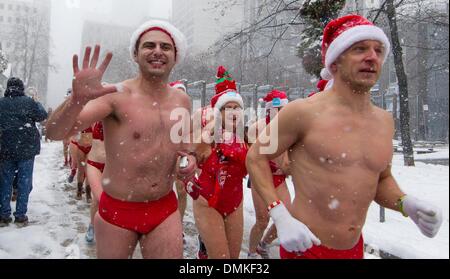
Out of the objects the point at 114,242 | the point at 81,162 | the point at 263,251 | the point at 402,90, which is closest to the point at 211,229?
the point at 114,242

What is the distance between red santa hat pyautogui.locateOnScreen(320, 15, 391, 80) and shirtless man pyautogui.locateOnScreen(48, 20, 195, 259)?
107 centimetres

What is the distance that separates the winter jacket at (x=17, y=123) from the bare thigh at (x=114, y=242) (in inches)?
156

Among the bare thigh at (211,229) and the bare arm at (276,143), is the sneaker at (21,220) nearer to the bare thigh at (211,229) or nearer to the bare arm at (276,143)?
the bare thigh at (211,229)

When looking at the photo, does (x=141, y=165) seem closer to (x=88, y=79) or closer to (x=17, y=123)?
(x=88, y=79)

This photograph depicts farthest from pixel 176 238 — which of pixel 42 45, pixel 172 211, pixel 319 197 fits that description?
pixel 42 45

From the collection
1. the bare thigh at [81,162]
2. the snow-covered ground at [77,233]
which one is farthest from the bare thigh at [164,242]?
the bare thigh at [81,162]

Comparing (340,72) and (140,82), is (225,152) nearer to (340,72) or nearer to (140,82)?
(140,82)

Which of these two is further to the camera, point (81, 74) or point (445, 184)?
point (81, 74)

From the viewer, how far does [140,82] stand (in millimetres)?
2682

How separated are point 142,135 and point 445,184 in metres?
1.74

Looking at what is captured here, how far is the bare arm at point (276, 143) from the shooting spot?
2.12m

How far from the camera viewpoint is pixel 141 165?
8.18 feet

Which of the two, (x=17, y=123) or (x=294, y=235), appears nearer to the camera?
(x=294, y=235)

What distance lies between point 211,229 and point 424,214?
6.01 ft
